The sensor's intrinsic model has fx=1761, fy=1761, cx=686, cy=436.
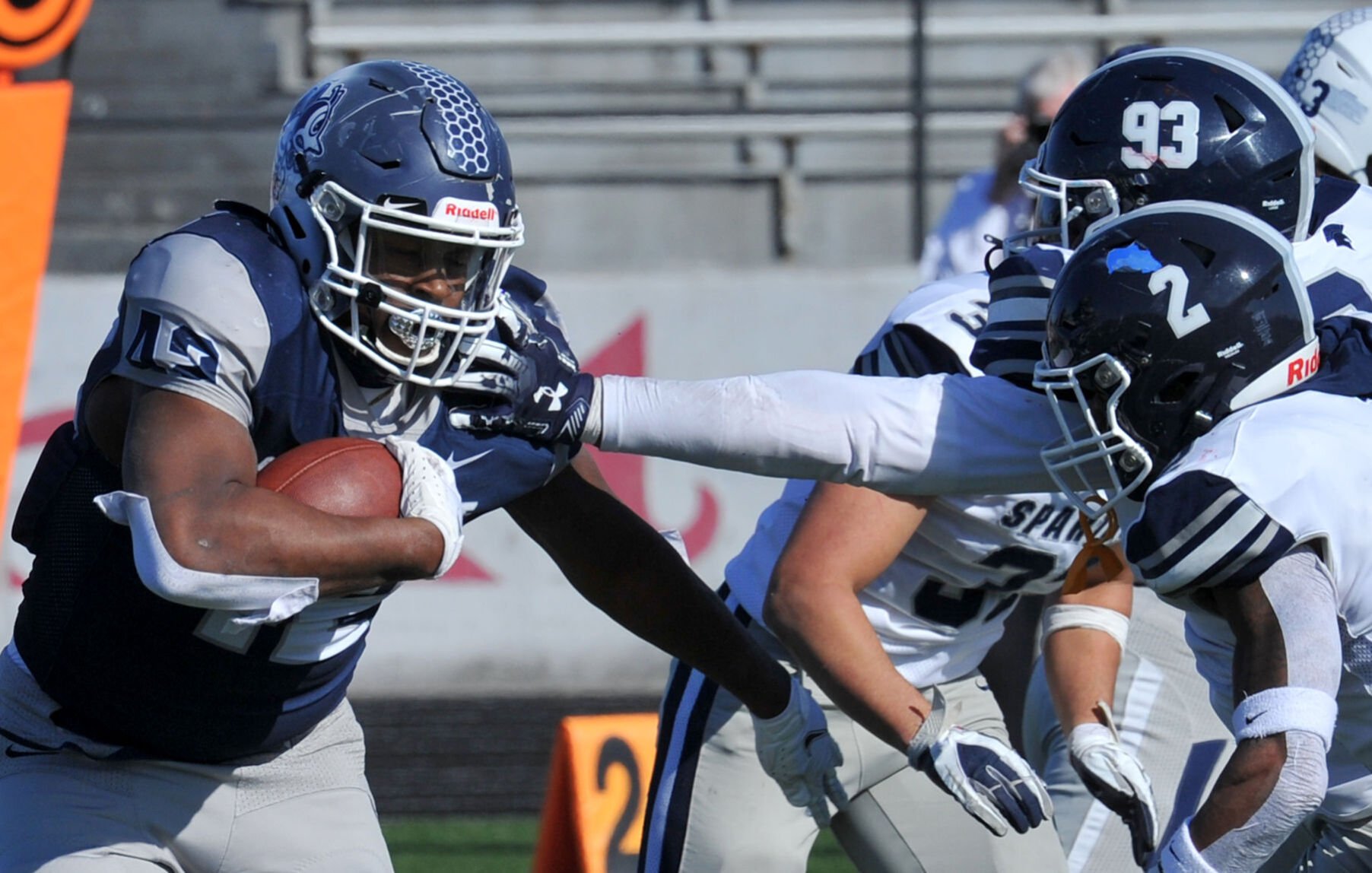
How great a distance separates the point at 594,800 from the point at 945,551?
48.3 inches

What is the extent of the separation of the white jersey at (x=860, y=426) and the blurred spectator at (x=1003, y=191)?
2.86 meters

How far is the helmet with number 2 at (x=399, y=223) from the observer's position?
7.45ft

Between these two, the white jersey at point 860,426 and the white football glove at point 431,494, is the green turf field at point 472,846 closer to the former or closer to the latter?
the white jersey at point 860,426

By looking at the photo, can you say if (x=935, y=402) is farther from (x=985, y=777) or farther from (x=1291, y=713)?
(x=1291, y=713)

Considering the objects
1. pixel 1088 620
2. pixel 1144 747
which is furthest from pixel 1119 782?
pixel 1144 747

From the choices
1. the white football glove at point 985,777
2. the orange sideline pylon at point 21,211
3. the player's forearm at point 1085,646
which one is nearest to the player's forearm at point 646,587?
the white football glove at point 985,777

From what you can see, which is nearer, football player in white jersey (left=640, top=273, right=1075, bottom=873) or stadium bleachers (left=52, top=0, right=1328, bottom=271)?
football player in white jersey (left=640, top=273, right=1075, bottom=873)

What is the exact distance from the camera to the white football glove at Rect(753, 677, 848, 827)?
8.85 feet

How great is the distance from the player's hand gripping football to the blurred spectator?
3.07m

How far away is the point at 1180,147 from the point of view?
2551 millimetres

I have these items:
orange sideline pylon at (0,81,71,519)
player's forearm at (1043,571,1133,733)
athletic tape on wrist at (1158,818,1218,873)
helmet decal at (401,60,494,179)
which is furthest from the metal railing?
athletic tape on wrist at (1158,818,1218,873)

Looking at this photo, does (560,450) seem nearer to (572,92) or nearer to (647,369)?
(647,369)

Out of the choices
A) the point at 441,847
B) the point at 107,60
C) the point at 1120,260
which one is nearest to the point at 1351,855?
the point at 1120,260

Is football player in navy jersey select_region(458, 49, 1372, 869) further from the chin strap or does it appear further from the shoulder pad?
the shoulder pad
